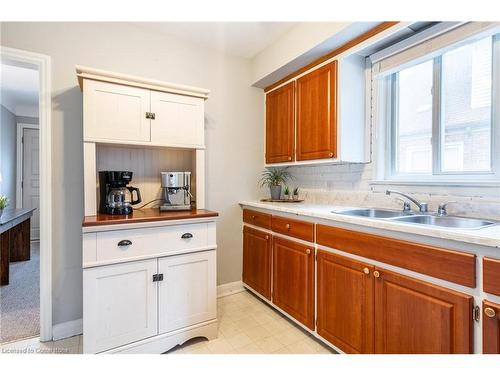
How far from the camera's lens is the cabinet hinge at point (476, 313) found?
40.4 inches

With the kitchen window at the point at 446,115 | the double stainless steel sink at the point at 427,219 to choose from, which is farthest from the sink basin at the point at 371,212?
the kitchen window at the point at 446,115

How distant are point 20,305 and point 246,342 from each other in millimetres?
2154

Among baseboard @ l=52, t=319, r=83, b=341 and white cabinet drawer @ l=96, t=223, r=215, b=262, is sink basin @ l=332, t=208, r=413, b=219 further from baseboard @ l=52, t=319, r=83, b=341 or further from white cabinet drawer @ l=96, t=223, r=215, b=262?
baseboard @ l=52, t=319, r=83, b=341

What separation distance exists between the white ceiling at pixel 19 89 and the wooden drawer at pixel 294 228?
3.11 metres

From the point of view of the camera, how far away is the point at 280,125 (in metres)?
2.65

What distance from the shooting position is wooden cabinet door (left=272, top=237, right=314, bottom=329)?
185cm

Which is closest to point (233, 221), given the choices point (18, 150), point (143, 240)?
point (143, 240)

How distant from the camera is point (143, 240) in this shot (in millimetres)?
1667

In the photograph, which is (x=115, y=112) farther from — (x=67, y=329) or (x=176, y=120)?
(x=67, y=329)

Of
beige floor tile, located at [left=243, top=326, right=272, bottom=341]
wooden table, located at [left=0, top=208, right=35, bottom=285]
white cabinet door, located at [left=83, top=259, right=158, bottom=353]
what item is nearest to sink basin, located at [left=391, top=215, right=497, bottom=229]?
beige floor tile, located at [left=243, top=326, right=272, bottom=341]

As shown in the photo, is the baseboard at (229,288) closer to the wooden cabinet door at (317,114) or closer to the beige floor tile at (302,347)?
the beige floor tile at (302,347)

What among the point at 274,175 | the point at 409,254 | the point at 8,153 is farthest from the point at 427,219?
the point at 8,153

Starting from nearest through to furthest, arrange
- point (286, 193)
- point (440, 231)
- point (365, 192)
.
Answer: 1. point (440, 231)
2. point (365, 192)
3. point (286, 193)
